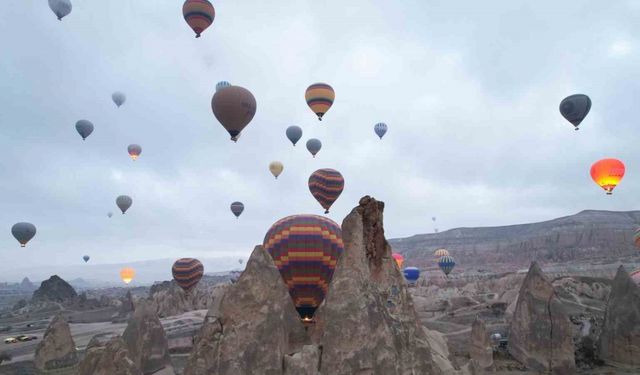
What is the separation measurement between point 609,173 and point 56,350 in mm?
43373

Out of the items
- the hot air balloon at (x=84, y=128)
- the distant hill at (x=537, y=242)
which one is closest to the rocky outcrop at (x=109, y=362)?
the hot air balloon at (x=84, y=128)

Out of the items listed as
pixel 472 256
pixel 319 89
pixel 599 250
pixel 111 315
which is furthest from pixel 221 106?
pixel 472 256

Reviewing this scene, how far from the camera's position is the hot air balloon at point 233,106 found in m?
25.8

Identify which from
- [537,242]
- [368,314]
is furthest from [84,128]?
[537,242]

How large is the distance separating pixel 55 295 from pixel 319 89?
71.7 meters

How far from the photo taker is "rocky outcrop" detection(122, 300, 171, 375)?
658 inches

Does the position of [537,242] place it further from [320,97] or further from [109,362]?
[109,362]

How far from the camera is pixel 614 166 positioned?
34.9 meters

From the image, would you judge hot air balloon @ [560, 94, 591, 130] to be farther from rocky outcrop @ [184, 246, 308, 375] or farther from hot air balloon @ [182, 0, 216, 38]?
rocky outcrop @ [184, 246, 308, 375]

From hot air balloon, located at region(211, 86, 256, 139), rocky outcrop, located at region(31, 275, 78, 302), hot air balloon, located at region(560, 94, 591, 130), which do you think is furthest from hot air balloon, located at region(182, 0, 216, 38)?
rocky outcrop, located at region(31, 275, 78, 302)

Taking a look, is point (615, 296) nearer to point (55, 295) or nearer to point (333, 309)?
point (333, 309)

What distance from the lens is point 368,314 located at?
9.27 metres

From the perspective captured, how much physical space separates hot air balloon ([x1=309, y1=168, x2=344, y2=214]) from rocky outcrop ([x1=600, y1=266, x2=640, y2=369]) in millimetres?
18621

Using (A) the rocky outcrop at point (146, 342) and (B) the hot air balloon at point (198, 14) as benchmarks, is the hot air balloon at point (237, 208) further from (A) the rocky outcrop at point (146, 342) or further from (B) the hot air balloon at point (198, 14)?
(A) the rocky outcrop at point (146, 342)
